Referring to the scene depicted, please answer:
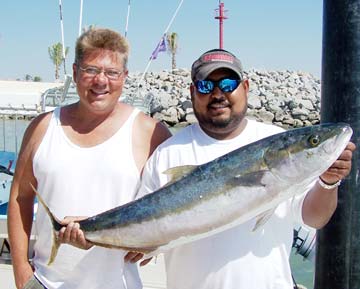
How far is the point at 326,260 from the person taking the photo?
276 cm

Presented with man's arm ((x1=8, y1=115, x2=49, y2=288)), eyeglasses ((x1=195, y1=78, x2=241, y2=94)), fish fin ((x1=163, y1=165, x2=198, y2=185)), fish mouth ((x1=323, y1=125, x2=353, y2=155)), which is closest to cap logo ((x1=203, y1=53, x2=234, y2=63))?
eyeglasses ((x1=195, y1=78, x2=241, y2=94))

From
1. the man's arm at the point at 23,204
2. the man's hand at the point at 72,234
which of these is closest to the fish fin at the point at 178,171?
the man's hand at the point at 72,234

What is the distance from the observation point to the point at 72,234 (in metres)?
2.70

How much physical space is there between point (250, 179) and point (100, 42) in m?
1.02

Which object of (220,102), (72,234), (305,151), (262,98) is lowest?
(72,234)

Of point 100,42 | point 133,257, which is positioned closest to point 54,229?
point 133,257

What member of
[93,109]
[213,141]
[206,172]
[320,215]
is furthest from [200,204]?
[93,109]

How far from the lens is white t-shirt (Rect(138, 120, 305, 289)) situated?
8.68 feet

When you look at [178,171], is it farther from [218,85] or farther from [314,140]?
[314,140]

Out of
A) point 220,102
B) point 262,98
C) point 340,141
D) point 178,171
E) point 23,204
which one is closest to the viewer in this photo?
point 340,141

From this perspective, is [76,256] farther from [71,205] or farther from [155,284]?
[155,284]

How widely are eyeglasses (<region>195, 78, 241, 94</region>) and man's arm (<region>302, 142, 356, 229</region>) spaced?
0.63 m

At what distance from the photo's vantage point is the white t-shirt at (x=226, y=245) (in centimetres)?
264

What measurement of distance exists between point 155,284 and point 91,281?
1.91 meters
